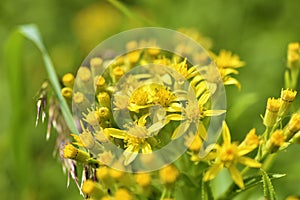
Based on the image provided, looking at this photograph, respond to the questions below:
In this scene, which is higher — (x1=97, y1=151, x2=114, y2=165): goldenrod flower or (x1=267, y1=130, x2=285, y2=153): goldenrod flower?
(x1=97, y1=151, x2=114, y2=165): goldenrod flower

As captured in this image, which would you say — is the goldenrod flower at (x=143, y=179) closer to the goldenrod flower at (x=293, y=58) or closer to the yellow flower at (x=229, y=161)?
the yellow flower at (x=229, y=161)

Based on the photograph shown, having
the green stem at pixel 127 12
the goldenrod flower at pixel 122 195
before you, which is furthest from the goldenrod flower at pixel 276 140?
the green stem at pixel 127 12

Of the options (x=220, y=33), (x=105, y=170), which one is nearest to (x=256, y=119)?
(x=220, y=33)

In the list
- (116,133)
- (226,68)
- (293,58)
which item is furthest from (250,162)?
(293,58)

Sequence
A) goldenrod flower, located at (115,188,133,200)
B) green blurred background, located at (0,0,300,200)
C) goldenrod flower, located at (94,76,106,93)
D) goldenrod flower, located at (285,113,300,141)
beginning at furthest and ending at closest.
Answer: green blurred background, located at (0,0,300,200) < goldenrod flower, located at (94,76,106,93) < goldenrod flower, located at (285,113,300,141) < goldenrod flower, located at (115,188,133,200)

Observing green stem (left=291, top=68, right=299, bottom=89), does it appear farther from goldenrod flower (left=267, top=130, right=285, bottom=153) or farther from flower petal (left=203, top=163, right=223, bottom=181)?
flower petal (left=203, top=163, right=223, bottom=181)

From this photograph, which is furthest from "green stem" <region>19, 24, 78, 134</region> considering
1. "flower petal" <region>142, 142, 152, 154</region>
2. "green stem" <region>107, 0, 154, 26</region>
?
"green stem" <region>107, 0, 154, 26</region>
